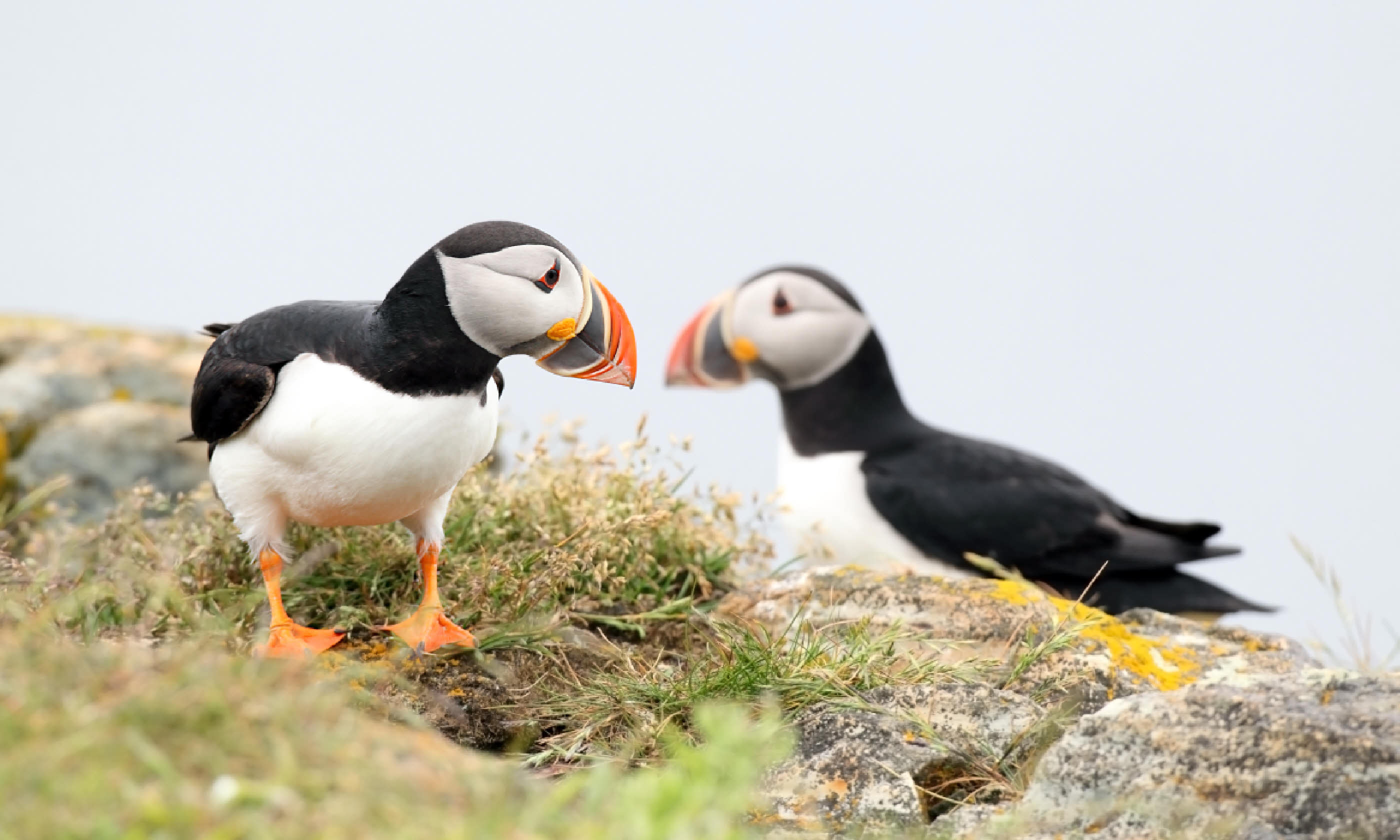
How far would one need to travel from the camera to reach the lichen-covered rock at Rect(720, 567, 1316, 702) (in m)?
4.60

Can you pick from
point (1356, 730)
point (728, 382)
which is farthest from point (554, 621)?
point (728, 382)

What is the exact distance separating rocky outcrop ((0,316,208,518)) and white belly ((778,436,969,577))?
12.0 ft

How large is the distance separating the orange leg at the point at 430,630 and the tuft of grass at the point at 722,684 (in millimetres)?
373

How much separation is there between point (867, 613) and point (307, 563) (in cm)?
194

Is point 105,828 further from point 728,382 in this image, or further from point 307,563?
point 728,382

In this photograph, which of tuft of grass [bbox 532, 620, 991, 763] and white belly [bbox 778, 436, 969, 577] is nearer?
tuft of grass [bbox 532, 620, 991, 763]

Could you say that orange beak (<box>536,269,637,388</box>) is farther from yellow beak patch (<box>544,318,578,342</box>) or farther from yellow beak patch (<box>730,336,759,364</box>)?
yellow beak patch (<box>730,336,759,364</box>)

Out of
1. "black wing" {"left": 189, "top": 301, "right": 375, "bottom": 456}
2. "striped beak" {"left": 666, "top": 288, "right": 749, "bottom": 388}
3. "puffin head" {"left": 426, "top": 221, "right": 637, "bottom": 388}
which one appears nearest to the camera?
"puffin head" {"left": 426, "top": 221, "right": 637, "bottom": 388}

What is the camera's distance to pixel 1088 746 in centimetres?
344

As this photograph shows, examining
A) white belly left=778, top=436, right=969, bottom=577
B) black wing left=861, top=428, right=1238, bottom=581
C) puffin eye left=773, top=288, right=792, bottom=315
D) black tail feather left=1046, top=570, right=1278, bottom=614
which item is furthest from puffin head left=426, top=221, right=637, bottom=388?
puffin eye left=773, top=288, right=792, bottom=315

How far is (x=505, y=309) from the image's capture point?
14.2 feet

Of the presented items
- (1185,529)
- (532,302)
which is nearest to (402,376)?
(532,302)

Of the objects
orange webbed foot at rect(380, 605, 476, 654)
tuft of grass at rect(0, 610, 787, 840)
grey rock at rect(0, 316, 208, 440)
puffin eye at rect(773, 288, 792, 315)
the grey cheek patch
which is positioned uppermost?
puffin eye at rect(773, 288, 792, 315)

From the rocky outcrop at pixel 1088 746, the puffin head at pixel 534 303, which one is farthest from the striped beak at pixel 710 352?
the puffin head at pixel 534 303
